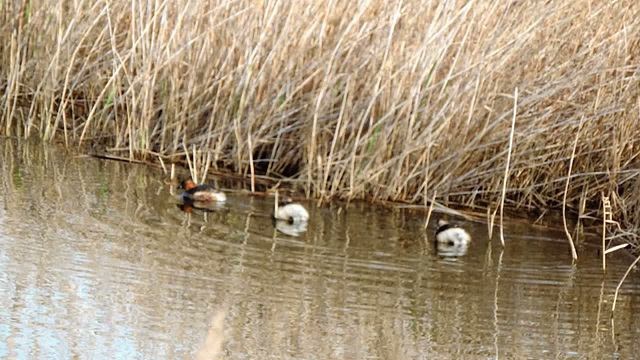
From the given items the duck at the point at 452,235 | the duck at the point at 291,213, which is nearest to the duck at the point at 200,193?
the duck at the point at 291,213

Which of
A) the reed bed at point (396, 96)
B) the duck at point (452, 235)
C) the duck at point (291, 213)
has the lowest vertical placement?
the duck at point (452, 235)

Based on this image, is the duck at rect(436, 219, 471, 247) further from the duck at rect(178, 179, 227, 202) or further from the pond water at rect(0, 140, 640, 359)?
the duck at rect(178, 179, 227, 202)

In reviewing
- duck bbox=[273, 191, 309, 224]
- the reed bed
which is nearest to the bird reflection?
duck bbox=[273, 191, 309, 224]

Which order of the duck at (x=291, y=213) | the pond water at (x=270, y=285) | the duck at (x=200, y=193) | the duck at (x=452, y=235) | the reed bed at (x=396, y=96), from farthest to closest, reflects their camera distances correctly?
the reed bed at (x=396, y=96)
the duck at (x=200, y=193)
the duck at (x=291, y=213)
the duck at (x=452, y=235)
the pond water at (x=270, y=285)

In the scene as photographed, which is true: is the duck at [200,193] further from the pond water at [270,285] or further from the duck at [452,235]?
the duck at [452,235]

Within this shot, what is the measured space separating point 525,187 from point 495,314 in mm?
2425

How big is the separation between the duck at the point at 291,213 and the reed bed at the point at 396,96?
1.83 feet

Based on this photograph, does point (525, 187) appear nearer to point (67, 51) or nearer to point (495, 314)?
point (495, 314)

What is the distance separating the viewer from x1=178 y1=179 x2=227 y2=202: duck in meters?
6.57

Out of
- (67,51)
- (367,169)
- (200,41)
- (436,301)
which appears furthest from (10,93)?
(436,301)

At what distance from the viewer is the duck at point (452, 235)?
19.9 feet

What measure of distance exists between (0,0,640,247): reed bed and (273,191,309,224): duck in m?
0.56

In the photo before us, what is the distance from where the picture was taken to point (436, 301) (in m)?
4.89

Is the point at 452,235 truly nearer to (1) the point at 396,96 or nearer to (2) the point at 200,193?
(1) the point at 396,96
